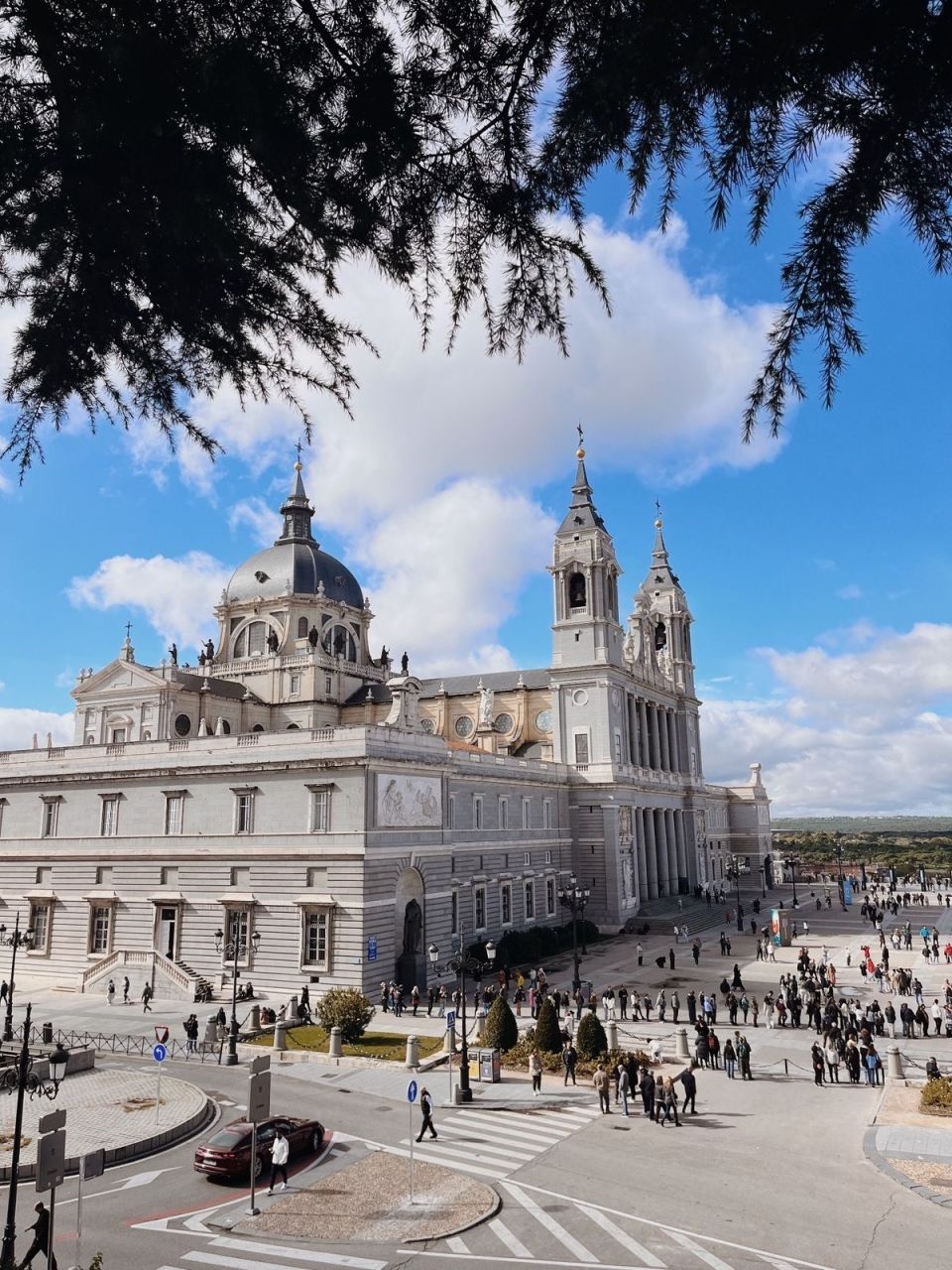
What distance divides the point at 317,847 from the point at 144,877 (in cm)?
989

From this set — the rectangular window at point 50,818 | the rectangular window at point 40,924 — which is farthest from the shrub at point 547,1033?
the rectangular window at point 50,818

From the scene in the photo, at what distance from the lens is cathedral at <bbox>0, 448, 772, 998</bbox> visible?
39.6m

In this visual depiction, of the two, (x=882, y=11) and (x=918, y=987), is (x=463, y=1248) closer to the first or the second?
(x=882, y=11)

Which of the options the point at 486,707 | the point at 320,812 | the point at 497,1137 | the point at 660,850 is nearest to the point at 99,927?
the point at 320,812

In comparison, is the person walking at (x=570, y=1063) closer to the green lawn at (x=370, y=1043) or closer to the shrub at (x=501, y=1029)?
the shrub at (x=501, y=1029)

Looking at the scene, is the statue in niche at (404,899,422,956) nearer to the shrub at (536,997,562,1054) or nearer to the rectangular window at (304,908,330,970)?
the rectangular window at (304,908,330,970)

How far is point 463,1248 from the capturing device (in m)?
15.1

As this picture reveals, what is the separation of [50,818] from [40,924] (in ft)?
17.0

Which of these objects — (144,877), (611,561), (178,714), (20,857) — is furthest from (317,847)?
(611,561)

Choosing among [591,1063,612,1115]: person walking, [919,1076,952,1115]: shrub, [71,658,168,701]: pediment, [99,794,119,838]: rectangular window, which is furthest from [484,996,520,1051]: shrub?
[71,658,168,701]: pediment

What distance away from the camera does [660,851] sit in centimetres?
7412

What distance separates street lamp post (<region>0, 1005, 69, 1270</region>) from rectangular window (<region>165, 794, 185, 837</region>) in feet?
52.7

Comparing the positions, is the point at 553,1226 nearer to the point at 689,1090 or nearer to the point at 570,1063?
the point at 689,1090

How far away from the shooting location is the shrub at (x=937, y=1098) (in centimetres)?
2295
